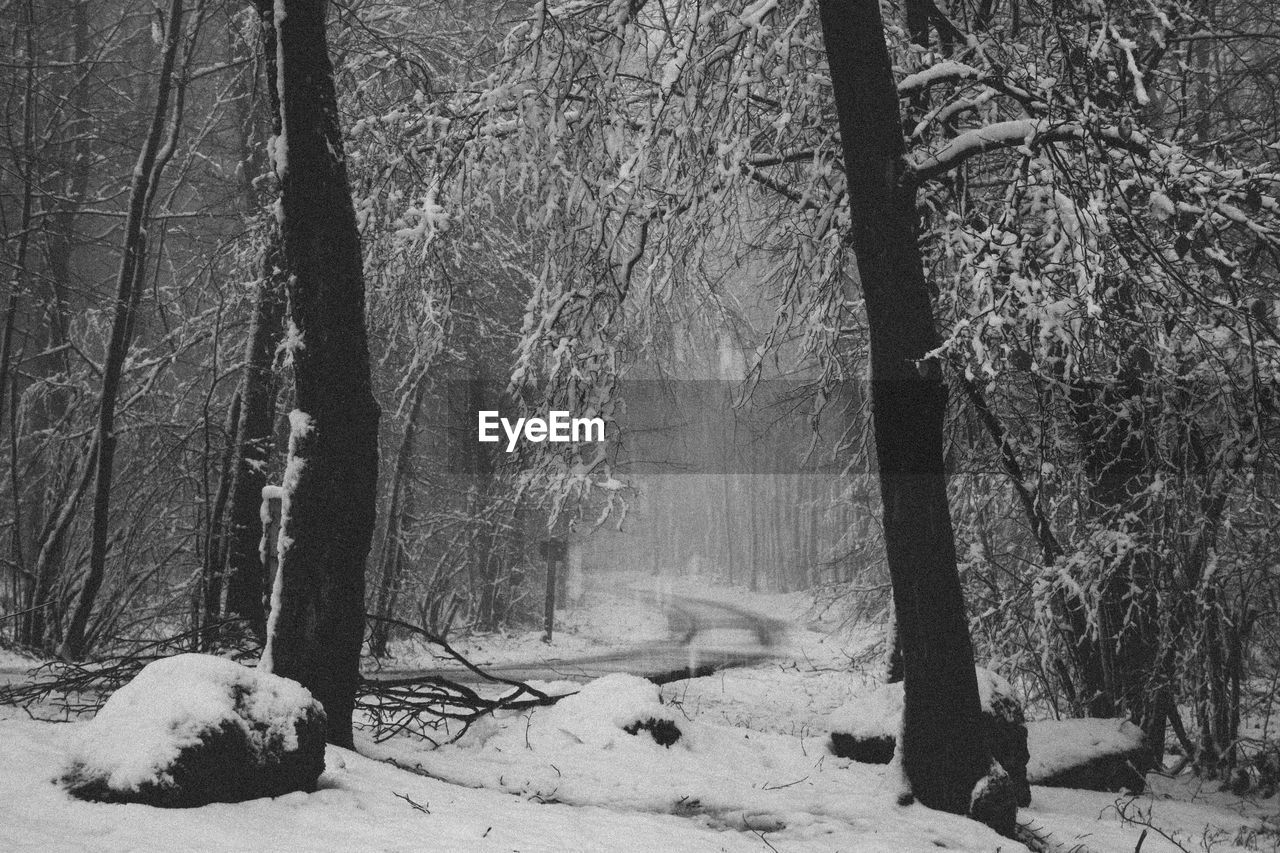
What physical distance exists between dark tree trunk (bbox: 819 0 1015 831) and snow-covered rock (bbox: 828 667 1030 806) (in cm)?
32

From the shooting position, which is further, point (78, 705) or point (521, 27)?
point (521, 27)

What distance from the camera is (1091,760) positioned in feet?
25.0

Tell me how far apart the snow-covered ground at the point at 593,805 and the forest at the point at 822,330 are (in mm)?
103

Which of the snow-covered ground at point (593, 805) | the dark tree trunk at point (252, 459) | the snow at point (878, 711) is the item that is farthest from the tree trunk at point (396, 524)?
the snow at point (878, 711)

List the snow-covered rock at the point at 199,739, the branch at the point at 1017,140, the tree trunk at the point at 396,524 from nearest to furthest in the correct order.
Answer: the snow-covered rock at the point at 199,739 < the branch at the point at 1017,140 < the tree trunk at the point at 396,524

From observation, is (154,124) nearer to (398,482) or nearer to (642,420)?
(398,482)

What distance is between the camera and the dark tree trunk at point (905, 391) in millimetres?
5801

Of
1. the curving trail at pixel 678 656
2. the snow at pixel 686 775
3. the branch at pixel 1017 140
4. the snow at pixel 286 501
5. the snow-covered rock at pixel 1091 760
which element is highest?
the branch at pixel 1017 140

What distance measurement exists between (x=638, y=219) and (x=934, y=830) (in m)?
4.87

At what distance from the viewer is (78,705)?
6.05 meters

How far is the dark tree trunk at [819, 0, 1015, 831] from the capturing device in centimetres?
580

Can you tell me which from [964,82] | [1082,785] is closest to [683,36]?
[964,82]

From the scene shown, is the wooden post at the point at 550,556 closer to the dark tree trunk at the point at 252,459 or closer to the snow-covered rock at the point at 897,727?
the dark tree trunk at the point at 252,459

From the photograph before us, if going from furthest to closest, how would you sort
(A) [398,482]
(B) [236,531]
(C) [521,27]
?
1. (A) [398,482]
2. (B) [236,531]
3. (C) [521,27]
